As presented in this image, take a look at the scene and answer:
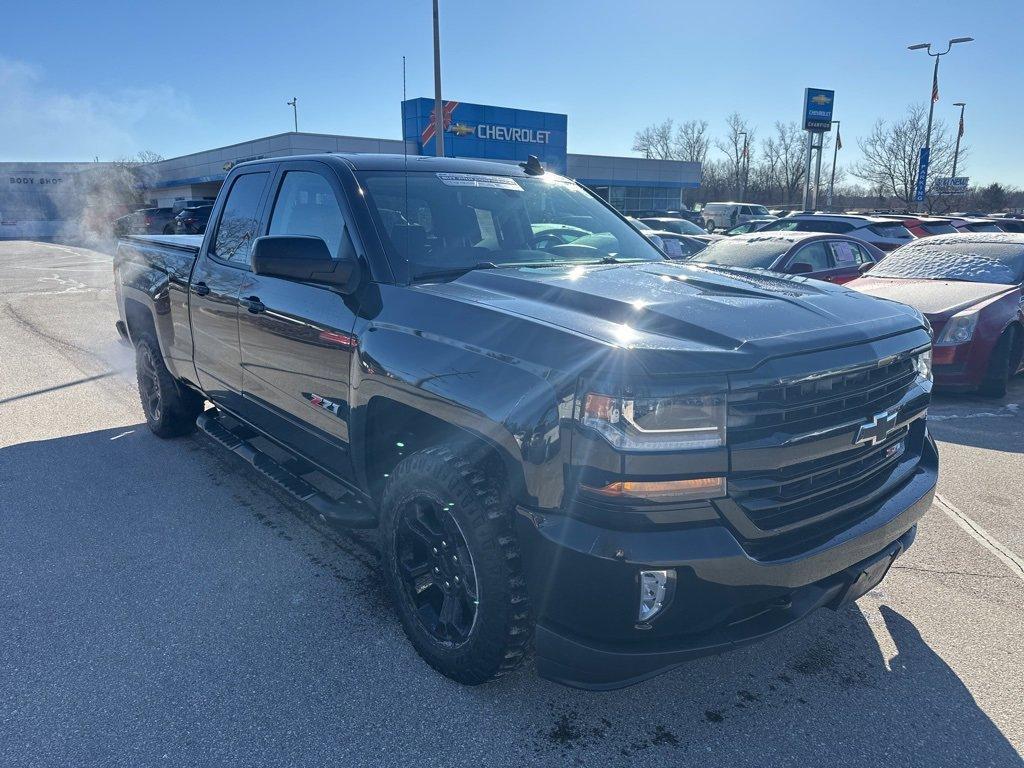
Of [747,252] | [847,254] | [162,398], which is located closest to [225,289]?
[162,398]

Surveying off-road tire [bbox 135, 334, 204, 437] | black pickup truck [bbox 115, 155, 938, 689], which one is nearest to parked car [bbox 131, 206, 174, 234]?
off-road tire [bbox 135, 334, 204, 437]

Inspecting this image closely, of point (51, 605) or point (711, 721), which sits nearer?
point (711, 721)

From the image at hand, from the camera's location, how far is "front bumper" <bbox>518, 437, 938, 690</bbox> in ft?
7.04

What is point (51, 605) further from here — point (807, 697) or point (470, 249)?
point (807, 697)

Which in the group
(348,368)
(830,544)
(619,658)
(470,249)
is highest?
(470,249)

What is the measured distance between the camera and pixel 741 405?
221 centimetres

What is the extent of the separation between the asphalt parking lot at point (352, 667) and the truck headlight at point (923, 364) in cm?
108

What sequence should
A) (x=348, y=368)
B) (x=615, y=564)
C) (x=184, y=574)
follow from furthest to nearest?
(x=184, y=574), (x=348, y=368), (x=615, y=564)

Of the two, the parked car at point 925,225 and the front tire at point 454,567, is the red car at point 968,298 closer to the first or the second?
the front tire at point 454,567

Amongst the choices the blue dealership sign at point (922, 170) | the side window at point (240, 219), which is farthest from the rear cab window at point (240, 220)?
the blue dealership sign at point (922, 170)

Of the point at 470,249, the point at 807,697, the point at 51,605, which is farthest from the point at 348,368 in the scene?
the point at 807,697

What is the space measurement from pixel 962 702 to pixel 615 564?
1.58m

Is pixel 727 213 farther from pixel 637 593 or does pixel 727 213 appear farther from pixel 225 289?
pixel 637 593

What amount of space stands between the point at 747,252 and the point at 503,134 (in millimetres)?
30000
